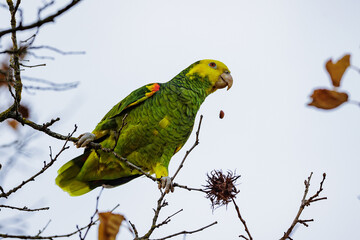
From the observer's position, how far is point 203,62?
582cm

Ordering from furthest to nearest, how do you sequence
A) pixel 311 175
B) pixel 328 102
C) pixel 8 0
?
pixel 8 0 < pixel 311 175 < pixel 328 102

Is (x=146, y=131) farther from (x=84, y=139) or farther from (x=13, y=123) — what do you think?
(x=13, y=123)

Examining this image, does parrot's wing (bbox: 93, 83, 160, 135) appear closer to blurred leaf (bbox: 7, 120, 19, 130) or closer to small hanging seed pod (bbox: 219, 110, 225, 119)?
small hanging seed pod (bbox: 219, 110, 225, 119)

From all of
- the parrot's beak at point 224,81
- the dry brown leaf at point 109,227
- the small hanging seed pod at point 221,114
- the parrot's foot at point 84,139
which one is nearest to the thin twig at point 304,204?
the dry brown leaf at point 109,227

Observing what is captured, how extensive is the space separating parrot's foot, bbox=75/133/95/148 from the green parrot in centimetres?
1

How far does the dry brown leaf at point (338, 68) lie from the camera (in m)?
1.33

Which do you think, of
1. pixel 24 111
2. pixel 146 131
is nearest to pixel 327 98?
pixel 24 111

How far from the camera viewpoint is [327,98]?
1.33 meters

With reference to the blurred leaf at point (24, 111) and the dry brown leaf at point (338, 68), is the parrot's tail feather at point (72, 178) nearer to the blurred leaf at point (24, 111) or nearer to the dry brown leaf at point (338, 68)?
the blurred leaf at point (24, 111)

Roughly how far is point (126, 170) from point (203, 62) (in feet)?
6.92

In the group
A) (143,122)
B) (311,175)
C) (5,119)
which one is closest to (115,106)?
(143,122)

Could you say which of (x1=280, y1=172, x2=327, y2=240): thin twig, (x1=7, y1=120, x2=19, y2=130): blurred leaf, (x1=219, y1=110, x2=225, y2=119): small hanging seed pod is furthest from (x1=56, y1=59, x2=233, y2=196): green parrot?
(x1=280, y1=172, x2=327, y2=240): thin twig

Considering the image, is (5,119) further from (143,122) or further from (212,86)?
(212,86)

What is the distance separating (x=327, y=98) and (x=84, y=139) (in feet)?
11.9
